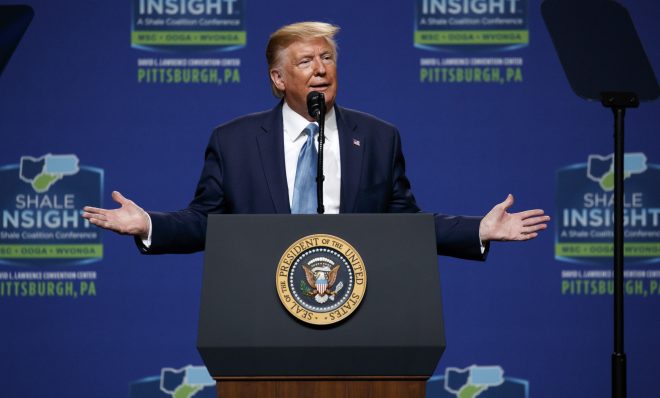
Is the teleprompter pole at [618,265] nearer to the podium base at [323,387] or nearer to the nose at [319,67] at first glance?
the nose at [319,67]

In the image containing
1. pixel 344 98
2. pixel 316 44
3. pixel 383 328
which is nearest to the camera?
pixel 383 328

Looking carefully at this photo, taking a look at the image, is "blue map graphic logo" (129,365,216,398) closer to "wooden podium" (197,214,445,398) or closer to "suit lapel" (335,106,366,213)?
"suit lapel" (335,106,366,213)

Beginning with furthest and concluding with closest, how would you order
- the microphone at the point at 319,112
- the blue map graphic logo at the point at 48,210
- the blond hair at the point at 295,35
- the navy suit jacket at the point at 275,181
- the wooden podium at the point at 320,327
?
the blue map graphic logo at the point at 48,210 → the blond hair at the point at 295,35 → the navy suit jacket at the point at 275,181 → the microphone at the point at 319,112 → the wooden podium at the point at 320,327

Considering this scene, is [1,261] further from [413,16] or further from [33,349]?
[413,16]

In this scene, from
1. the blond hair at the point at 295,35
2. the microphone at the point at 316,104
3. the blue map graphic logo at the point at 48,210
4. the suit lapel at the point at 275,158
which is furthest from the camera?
the blue map graphic logo at the point at 48,210

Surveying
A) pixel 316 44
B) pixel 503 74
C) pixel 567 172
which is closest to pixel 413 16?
pixel 503 74

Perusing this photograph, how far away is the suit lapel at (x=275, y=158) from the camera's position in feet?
9.11

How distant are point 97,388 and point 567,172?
2.51m

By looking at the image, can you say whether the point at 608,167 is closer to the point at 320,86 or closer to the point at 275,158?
the point at 320,86

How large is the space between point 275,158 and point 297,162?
7 cm

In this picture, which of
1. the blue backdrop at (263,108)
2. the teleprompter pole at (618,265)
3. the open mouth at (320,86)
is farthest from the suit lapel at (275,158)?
the blue backdrop at (263,108)

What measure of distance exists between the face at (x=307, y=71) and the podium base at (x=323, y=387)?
1.07 meters

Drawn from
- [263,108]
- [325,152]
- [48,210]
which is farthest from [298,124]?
[48,210]

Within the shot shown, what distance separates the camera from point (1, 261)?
175 inches
